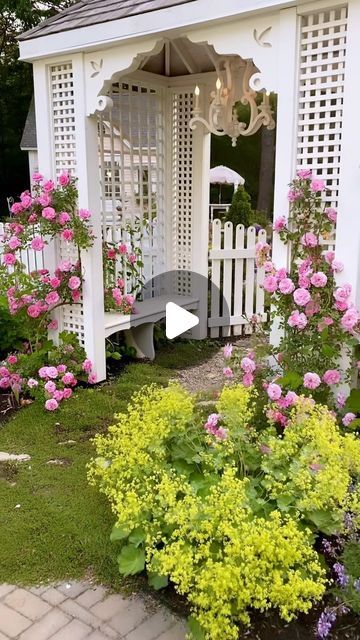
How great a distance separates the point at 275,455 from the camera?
2379 mm

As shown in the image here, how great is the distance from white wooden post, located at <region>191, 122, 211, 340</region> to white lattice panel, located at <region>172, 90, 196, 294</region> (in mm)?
72

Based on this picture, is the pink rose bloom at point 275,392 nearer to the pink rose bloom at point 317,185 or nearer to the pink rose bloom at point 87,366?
the pink rose bloom at point 317,185

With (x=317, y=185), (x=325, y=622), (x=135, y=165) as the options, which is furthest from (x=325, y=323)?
(x=135, y=165)

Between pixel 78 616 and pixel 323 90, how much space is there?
289 centimetres

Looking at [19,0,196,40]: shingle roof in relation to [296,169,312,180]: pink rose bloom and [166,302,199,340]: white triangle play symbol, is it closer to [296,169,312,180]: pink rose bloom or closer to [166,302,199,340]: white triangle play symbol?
[296,169,312,180]: pink rose bloom

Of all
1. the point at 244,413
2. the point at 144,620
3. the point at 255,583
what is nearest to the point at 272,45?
the point at 244,413

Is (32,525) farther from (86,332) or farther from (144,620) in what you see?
(86,332)

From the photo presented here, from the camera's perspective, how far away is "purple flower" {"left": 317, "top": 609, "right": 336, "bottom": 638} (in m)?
1.87

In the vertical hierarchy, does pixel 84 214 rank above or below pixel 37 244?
above

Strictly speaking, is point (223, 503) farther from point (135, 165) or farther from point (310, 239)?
point (135, 165)

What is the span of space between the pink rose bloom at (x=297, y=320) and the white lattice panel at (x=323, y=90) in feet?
2.16

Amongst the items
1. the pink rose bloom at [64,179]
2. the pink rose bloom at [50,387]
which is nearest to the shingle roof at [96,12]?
the pink rose bloom at [64,179]

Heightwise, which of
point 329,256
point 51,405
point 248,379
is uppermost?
point 329,256

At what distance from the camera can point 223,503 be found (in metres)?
2.04
